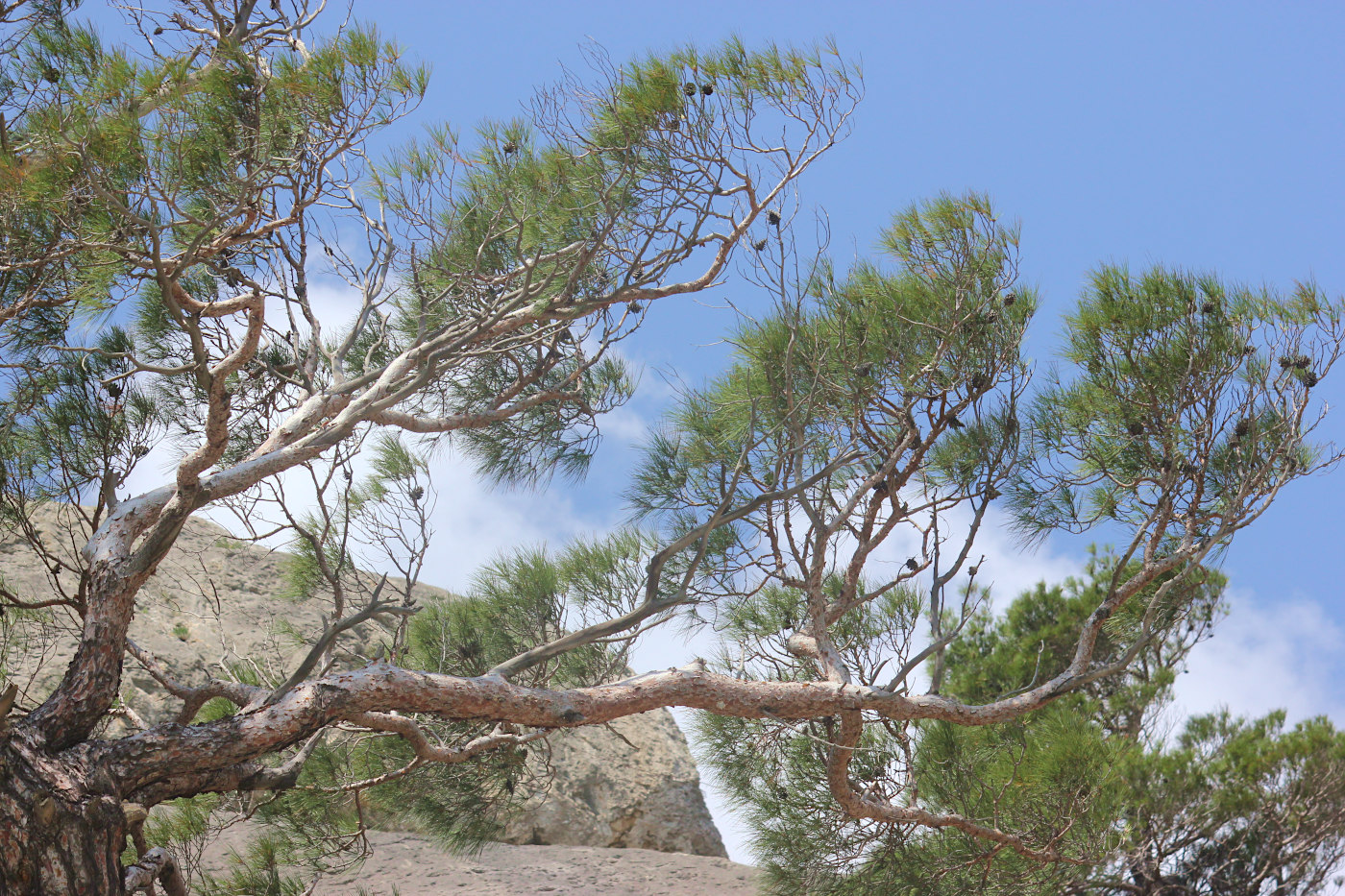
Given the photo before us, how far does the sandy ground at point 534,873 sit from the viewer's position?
5.21 m

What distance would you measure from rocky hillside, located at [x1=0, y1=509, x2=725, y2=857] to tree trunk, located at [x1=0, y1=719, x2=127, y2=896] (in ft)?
12.5

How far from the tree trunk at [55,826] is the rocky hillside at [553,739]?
3.82m

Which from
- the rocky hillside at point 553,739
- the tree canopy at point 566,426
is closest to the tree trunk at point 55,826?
the tree canopy at point 566,426

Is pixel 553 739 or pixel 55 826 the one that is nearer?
pixel 55 826

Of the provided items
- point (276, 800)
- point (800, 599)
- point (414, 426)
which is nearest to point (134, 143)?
point (414, 426)

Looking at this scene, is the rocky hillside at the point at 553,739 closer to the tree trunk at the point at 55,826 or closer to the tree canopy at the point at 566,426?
the tree canopy at the point at 566,426

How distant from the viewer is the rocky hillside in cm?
585

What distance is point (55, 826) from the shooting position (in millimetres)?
1960

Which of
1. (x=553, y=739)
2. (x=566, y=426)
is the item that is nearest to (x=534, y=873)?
(x=553, y=739)

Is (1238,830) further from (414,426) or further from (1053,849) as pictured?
(414,426)

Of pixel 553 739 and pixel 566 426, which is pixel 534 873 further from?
pixel 566 426

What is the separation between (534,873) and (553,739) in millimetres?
668

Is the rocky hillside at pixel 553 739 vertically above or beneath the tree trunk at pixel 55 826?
above

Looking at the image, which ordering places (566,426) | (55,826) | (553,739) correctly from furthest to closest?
(553,739), (566,426), (55,826)
